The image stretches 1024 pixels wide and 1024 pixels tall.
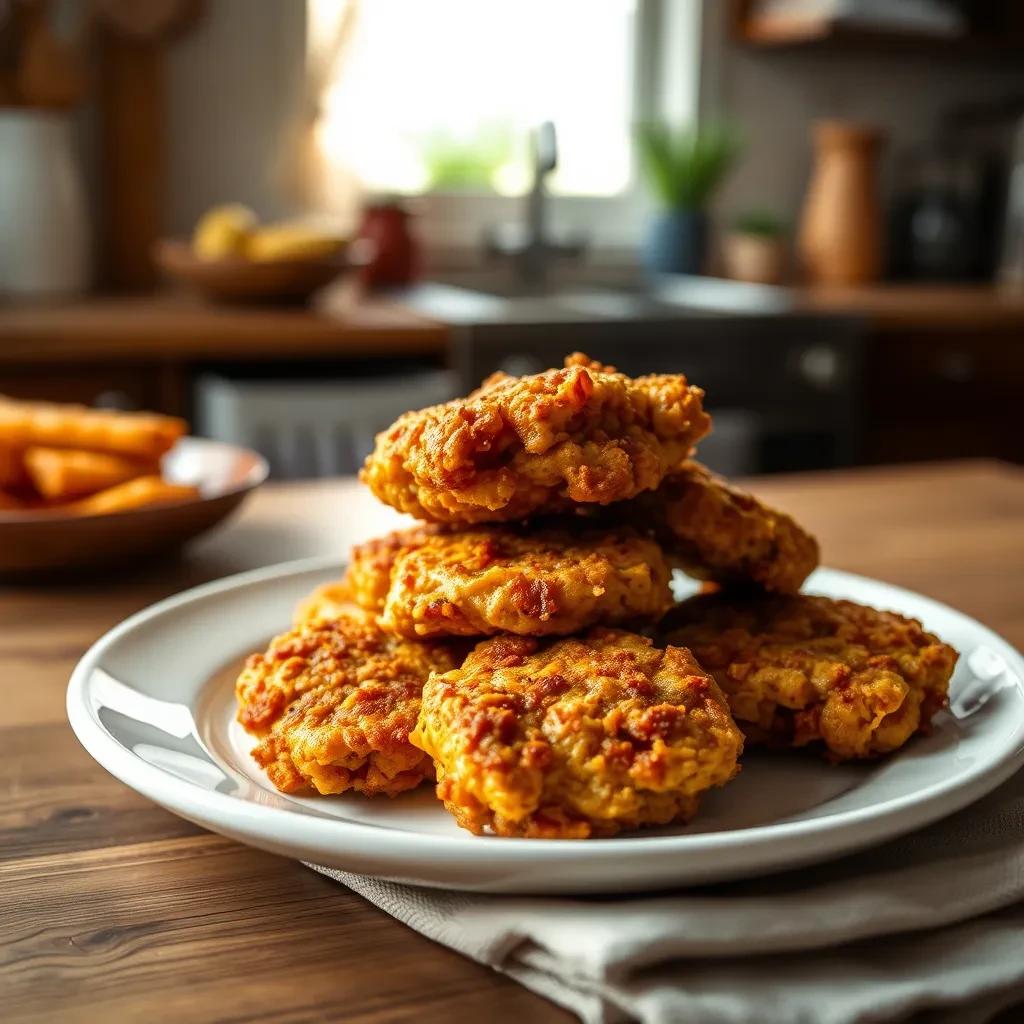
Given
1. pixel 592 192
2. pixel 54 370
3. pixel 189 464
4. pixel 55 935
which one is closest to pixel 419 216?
pixel 592 192

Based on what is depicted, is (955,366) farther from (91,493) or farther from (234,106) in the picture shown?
(91,493)

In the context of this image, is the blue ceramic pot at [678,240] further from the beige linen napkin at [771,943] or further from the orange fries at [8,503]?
the beige linen napkin at [771,943]

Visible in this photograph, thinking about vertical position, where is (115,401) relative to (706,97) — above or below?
below

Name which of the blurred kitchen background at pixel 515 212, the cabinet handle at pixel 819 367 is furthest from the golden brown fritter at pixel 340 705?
the cabinet handle at pixel 819 367

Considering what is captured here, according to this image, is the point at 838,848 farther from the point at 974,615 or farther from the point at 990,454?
the point at 990,454

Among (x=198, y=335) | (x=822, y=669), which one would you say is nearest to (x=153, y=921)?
(x=822, y=669)

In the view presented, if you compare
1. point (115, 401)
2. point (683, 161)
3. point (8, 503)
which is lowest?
point (115, 401)
